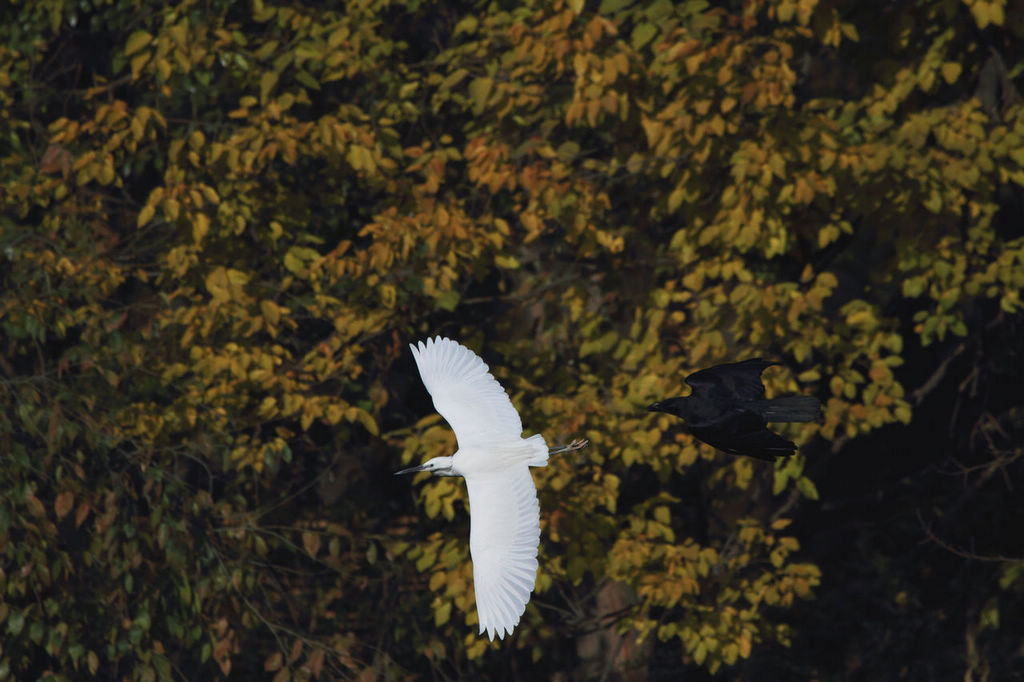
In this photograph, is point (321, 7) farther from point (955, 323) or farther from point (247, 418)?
point (955, 323)

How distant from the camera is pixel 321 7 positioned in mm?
9789

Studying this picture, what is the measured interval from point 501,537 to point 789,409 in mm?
1289

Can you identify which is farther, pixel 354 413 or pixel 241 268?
pixel 241 268

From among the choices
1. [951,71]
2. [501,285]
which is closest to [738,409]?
[951,71]

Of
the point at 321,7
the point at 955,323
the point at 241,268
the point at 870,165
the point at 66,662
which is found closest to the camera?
the point at 66,662

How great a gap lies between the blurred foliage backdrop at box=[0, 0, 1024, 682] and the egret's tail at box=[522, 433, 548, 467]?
5.61ft

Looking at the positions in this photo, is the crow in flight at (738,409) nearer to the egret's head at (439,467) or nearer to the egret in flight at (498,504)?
the egret in flight at (498,504)

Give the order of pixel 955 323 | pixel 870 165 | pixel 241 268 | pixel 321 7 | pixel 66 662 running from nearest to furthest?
pixel 66 662
pixel 870 165
pixel 955 323
pixel 241 268
pixel 321 7

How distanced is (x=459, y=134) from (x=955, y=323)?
3314mm

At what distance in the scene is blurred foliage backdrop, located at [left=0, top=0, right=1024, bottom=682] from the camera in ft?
25.8

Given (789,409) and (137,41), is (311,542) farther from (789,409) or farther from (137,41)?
(789,409)

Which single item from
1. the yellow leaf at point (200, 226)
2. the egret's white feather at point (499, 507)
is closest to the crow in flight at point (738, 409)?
the egret's white feather at point (499, 507)

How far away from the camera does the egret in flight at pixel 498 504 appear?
625 centimetres

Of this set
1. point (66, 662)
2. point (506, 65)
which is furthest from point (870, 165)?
point (66, 662)
